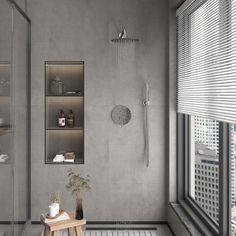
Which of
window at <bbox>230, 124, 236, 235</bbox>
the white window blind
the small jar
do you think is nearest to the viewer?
the white window blind

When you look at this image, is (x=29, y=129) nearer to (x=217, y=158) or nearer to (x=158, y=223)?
(x=158, y=223)

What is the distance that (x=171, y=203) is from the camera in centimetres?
394

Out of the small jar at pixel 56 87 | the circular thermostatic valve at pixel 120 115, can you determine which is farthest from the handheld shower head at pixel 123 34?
the small jar at pixel 56 87

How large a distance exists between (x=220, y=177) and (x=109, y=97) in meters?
1.84

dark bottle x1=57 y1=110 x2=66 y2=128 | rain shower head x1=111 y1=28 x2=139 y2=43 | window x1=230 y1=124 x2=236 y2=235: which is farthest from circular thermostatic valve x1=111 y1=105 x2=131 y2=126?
window x1=230 y1=124 x2=236 y2=235

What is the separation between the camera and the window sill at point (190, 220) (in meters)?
3.03

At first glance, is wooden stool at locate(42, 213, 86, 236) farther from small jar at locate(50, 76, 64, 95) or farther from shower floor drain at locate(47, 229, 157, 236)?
small jar at locate(50, 76, 64, 95)

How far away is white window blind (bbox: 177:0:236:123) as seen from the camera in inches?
92.0

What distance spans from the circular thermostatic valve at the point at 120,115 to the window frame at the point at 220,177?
58cm

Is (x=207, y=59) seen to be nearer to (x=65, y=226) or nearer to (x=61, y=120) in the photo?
(x=65, y=226)

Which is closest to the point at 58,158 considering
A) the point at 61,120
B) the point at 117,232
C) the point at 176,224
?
the point at 61,120

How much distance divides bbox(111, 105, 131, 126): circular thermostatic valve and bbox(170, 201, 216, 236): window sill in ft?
3.50

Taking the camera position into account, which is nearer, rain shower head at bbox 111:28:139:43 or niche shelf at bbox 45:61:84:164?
rain shower head at bbox 111:28:139:43

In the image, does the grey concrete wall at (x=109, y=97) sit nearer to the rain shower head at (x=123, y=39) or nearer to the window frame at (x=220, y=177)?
the rain shower head at (x=123, y=39)
